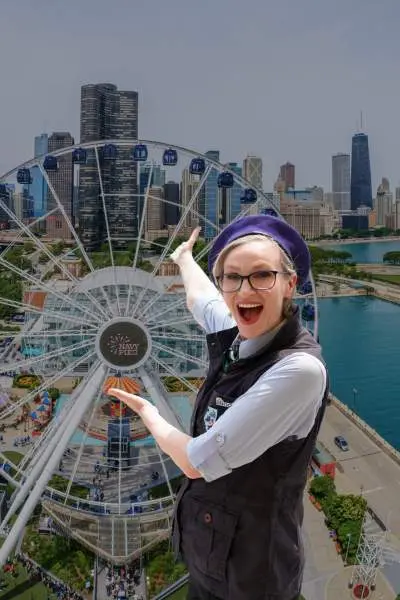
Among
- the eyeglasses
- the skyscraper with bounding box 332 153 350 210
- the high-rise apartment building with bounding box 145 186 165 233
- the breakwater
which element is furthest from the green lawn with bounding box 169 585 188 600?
the skyscraper with bounding box 332 153 350 210

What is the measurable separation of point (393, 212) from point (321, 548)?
319 ft

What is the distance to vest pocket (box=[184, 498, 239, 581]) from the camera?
113 centimetres

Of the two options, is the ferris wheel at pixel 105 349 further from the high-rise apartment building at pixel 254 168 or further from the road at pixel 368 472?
the high-rise apartment building at pixel 254 168

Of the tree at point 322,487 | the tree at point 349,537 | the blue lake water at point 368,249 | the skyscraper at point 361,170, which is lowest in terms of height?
the tree at point 349,537

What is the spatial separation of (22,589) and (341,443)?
879 cm

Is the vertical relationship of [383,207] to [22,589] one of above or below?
above

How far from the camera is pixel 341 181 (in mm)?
132625

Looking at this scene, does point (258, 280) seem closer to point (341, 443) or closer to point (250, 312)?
point (250, 312)

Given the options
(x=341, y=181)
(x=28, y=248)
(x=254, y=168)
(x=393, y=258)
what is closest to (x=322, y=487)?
(x=28, y=248)

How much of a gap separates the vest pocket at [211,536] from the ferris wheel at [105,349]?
3.22m

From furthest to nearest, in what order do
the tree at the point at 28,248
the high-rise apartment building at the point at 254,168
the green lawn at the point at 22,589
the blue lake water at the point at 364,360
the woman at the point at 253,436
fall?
1. the high-rise apartment building at the point at 254,168
2. the tree at the point at 28,248
3. the blue lake water at the point at 364,360
4. the green lawn at the point at 22,589
5. the woman at the point at 253,436

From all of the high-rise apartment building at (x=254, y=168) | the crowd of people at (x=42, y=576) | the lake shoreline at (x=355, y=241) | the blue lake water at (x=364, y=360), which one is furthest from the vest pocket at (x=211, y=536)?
the lake shoreline at (x=355, y=241)

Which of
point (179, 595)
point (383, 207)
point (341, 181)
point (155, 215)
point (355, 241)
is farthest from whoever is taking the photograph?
point (341, 181)

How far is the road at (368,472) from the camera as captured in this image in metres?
11.8
